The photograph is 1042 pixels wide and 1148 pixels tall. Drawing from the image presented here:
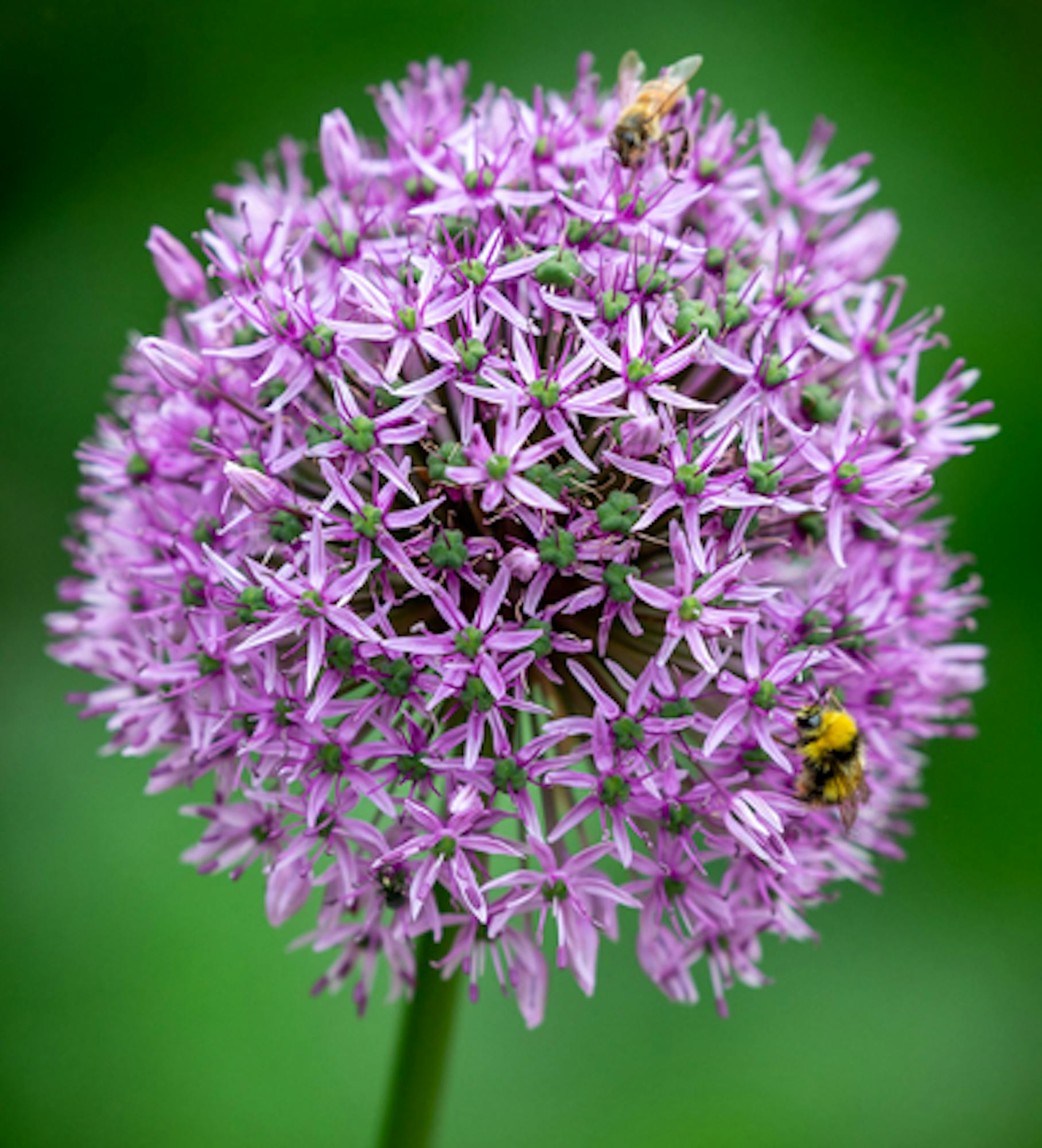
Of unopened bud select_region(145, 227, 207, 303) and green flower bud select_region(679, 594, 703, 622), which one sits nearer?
green flower bud select_region(679, 594, 703, 622)

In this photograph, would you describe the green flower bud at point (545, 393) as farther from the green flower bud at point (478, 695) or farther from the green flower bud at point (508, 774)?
the green flower bud at point (508, 774)

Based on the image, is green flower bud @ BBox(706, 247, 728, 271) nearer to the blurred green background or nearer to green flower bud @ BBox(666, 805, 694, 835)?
green flower bud @ BBox(666, 805, 694, 835)

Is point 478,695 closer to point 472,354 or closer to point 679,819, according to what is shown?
point 679,819

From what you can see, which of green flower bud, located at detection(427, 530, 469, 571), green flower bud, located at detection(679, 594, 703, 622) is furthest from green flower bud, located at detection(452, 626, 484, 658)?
green flower bud, located at detection(679, 594, 703, 622)

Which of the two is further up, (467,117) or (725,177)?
(467,117)

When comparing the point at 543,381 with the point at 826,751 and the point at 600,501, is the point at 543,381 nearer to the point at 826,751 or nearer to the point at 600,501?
the point at 600,501

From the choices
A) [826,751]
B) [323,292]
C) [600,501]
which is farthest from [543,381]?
[826,751]
